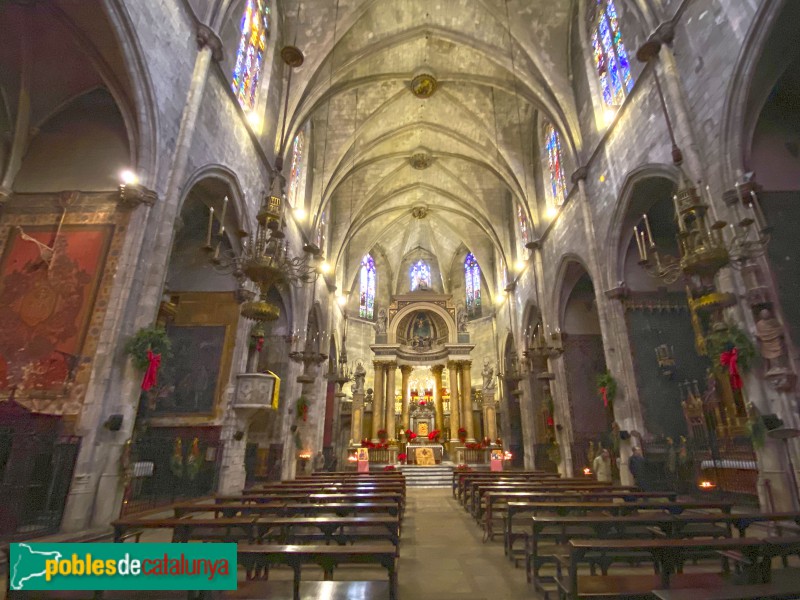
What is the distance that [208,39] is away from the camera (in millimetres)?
10242

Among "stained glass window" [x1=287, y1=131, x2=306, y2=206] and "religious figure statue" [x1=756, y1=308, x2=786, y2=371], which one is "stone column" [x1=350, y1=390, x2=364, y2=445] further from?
"religious figure statue" [x1=756, y1=308, x2=786, y2=371]

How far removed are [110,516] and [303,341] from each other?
11244mm

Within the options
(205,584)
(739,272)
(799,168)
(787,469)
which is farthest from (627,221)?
(205,584)

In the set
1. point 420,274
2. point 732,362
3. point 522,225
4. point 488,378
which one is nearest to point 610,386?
point 732,362

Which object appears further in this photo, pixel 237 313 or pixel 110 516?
pixel 237 313

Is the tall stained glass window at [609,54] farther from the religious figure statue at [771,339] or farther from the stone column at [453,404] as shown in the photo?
the stone column at [453,404]

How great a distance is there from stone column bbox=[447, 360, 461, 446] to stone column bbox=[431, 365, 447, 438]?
34.8 inches

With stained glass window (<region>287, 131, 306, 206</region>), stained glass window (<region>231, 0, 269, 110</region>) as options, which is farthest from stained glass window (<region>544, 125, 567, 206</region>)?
stained glass window (<region>231, 0, 269, 110</region>)

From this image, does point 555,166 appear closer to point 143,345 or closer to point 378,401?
point 143,345

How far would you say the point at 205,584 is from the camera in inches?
92.5

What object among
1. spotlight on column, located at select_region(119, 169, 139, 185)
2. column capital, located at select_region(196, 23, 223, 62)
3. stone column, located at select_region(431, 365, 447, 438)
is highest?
column capital, located at select_region(196, 23, 223, 62)

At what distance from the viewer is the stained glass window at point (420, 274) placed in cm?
3588

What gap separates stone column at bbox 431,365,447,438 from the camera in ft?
93.3

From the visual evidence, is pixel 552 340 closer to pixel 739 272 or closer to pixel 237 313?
pixel 739 272
